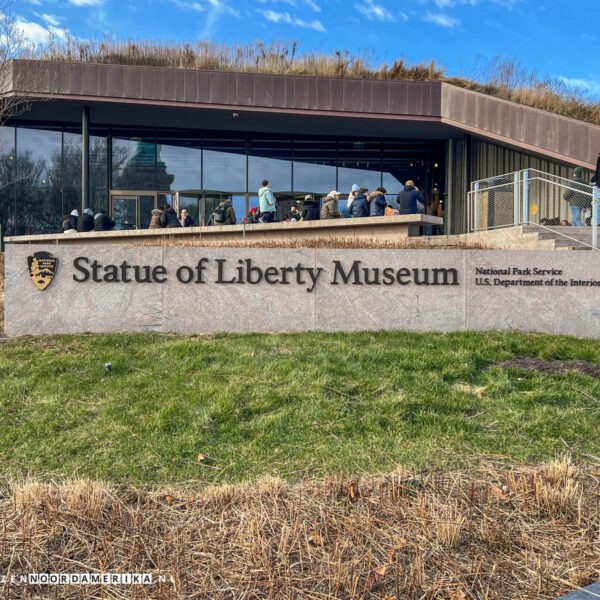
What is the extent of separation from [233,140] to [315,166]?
12.7 feet

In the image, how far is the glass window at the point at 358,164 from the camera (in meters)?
25.5

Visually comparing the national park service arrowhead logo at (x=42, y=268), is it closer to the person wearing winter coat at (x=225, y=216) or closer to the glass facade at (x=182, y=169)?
the person wearing winter coat at (x=225, y=216)

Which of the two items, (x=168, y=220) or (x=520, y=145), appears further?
(x=520, y=145)

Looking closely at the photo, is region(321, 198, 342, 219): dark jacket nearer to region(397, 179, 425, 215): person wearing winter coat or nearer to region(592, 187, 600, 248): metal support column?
region(397, 179, 425, 215): person wearing winter coat

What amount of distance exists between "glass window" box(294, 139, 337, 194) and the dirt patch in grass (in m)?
19.1

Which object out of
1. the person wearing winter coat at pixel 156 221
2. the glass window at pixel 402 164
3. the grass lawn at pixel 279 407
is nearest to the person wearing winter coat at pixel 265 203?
the person wearing winter coat at pixel 156 221

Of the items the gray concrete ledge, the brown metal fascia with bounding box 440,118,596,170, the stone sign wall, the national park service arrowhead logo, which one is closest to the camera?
the national park service arrowhead logo

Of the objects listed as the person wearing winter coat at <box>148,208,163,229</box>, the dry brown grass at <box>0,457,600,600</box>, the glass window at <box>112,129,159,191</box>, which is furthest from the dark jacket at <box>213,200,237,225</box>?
the dry brown grass at <box>0,457,600,600</box>

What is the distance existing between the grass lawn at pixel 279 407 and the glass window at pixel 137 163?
1783cm

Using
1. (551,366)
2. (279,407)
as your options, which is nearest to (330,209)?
(551,366)

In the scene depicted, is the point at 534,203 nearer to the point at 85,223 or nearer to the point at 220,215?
the point at 220,215

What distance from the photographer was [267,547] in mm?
3072

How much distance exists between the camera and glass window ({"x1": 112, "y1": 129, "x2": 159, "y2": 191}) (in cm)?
2450

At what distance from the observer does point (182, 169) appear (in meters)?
24.7
